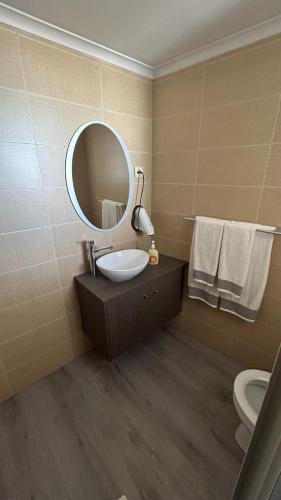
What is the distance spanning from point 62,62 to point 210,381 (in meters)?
2.30

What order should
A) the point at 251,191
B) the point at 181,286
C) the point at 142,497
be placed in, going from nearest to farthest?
the point at 142,497 → the point at 251,191 → the point at 181,286

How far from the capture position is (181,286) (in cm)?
183

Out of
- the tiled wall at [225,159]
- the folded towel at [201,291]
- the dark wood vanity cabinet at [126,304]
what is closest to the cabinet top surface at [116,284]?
the dark wood vanity cabinet at [126,304]

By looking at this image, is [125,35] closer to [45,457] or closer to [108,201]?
[108,201]

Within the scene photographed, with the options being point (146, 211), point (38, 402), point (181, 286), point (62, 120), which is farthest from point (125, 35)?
point (38, 402)

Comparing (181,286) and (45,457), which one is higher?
(181,286)

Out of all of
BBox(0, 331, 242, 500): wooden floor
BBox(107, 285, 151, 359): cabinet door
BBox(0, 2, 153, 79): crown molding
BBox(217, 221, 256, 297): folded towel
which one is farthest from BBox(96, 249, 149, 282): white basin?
BBox(0, 2, 153, 79): crown molding

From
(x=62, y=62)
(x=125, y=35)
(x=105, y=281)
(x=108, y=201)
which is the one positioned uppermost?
(x=125, y=35)

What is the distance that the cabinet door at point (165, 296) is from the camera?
5.23 ft

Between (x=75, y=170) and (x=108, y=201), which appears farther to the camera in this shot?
(x=108, y=201)

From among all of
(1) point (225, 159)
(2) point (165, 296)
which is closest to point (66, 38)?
(1) point (225, 159)

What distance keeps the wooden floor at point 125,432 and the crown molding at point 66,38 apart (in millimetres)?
2150

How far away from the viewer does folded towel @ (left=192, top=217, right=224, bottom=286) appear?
147cm

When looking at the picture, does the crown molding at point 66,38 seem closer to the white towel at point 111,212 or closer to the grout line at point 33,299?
the white towel at point 111,212
